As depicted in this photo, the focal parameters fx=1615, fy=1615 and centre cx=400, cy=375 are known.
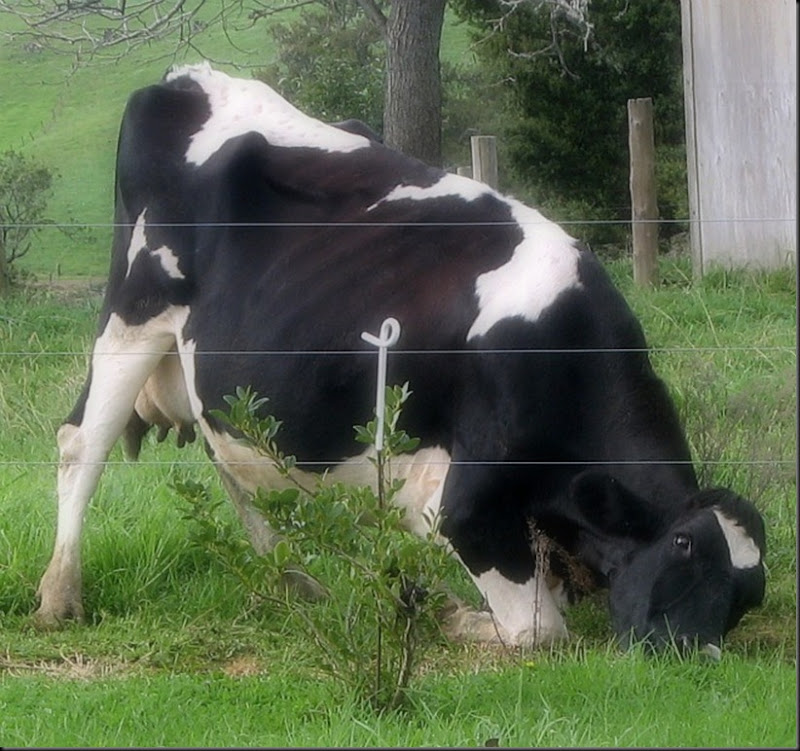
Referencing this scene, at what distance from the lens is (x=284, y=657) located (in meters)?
5.39

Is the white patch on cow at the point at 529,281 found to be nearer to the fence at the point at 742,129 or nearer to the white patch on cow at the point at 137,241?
the white patch on cow at the point at 137,241

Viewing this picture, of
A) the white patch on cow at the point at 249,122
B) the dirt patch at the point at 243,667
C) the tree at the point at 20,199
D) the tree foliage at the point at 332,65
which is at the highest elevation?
the tree foliage at the point at 332,65

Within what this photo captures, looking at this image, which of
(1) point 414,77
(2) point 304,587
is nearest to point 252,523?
(2) point 304,587

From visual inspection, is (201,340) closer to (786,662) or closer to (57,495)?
(57,495)

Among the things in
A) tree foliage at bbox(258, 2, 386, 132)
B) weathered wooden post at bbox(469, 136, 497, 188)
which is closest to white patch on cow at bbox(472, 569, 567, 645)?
weathered wooden post at bbox(469, 136, 497, 188)

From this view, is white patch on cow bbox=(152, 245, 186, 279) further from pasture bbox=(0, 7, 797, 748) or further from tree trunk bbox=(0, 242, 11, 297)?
tree trunk bbox=(0, 242, 11, 297)

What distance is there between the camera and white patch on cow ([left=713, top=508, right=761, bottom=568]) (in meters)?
4.95

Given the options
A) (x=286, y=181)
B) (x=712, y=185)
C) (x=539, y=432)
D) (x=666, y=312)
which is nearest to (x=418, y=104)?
(x=712, y=185)

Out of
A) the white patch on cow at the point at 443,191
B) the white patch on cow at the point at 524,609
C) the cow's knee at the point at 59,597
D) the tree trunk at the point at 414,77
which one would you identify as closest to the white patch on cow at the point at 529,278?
the white patch on cow at the point at 443,191

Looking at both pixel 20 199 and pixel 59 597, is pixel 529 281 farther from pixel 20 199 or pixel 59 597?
pixel 20 199

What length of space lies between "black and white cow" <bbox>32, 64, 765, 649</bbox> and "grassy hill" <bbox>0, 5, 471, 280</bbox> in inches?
417

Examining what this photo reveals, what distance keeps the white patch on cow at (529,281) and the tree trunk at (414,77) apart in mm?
7251

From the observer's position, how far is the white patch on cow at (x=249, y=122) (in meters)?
6.46

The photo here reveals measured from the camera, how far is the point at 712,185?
43.3 feet
